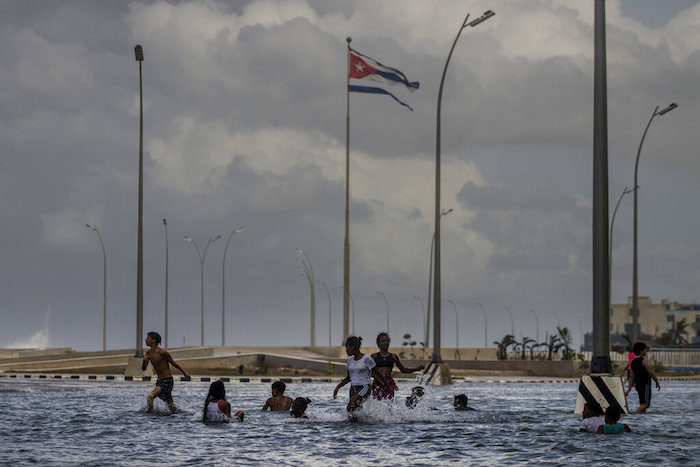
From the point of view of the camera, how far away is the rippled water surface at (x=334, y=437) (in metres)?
13.7

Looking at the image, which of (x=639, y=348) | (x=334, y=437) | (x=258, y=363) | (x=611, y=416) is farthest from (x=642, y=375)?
(x=258, y=363)

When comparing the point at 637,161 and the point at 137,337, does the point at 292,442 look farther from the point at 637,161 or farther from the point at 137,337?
the point at 637,161

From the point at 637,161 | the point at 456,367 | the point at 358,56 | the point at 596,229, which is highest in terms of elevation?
the point at 358,56

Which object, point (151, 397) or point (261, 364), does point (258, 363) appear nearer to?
point (261, 364)

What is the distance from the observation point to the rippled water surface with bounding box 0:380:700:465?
13.7 metres

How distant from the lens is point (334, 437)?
658 inches

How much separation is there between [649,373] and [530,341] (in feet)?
193

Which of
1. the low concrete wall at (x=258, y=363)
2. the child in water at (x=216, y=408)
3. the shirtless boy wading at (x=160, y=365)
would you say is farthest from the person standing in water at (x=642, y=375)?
the low concrete wall at (x=258, y=363)

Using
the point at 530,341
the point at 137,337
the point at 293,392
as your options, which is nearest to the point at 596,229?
the point at 293,392

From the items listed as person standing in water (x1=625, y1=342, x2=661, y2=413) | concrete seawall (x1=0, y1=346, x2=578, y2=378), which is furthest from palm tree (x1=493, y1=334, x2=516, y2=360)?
person standing in water (x1=625, y1=342, x2=661, y2=413)

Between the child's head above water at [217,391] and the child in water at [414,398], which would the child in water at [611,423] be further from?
the child's head above water at [217,391]

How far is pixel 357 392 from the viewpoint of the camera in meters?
18.8

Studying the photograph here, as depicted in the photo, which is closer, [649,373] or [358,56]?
[649,373]

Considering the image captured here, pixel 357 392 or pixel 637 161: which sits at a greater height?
pixel 637 161
